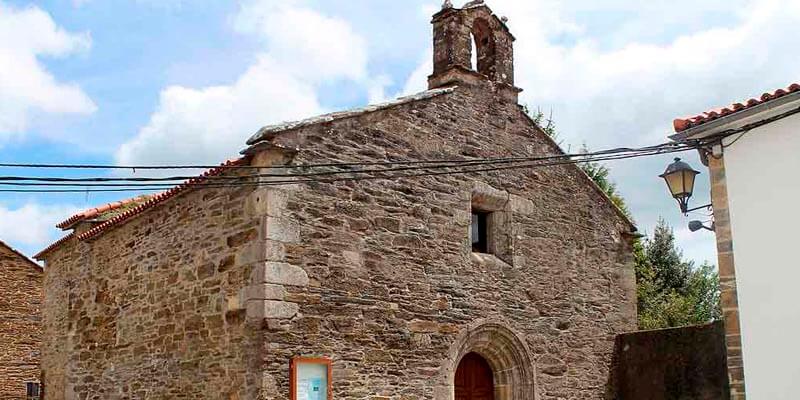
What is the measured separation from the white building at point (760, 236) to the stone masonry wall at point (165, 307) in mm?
5172

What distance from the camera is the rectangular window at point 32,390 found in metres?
19.3

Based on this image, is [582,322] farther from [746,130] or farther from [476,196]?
[746,130]

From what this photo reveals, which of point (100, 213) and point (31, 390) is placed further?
point (31, 390)

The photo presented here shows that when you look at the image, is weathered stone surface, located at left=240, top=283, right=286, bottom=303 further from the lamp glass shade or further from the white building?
the white building

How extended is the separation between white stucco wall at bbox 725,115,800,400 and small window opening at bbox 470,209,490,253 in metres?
4.70

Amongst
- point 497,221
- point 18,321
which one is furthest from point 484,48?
point 18,321

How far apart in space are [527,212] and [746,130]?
4890mm

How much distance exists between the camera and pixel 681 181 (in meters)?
8.88

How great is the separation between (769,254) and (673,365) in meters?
5.02

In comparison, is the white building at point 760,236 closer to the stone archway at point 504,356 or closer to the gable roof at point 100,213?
the stone archway at point 504,356

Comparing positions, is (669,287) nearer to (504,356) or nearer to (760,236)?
(504,356)

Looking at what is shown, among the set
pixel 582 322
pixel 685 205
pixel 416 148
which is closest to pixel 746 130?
pixel 685 205

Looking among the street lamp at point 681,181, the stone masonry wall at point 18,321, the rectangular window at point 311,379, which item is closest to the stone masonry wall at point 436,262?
the rectangular window at point 311,379

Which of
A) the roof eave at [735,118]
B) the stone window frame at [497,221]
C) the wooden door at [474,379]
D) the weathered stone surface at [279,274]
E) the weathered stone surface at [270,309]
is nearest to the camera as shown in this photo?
the roof eave at [735,118]
